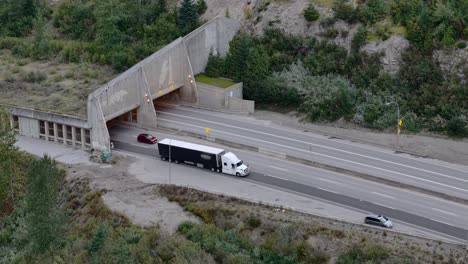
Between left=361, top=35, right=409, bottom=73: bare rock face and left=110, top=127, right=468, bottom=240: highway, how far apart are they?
16.5 m

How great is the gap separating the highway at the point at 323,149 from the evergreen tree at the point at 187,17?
12169 mm

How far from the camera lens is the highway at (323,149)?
154 feet

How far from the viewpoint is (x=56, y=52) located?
78.9 meters

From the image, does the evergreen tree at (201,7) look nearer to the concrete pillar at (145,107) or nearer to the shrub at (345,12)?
the shrub at (345,12)

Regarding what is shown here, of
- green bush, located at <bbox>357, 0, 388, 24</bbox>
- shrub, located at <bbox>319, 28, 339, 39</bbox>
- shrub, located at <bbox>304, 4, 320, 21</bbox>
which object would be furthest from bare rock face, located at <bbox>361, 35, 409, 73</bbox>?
shrub, located at <bbox>304, 4, 320, 21</bbox>

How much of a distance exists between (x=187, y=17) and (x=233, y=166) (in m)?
29.4

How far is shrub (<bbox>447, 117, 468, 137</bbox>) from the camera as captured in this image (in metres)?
53.7

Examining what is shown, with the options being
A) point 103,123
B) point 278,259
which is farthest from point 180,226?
point 103,123

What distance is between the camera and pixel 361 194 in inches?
1761

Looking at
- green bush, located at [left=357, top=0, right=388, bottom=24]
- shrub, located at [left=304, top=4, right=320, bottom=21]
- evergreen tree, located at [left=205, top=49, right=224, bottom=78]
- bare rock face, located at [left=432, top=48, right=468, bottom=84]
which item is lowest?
evergreen tree, located at [left=205, top=49, right=224, bottom=78]

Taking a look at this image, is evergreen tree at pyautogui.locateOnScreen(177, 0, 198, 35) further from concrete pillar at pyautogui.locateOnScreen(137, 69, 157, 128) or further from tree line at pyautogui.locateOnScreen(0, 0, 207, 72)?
concrete pillar at pyautogui.locateOnScreen(137, 69, 157, 128)

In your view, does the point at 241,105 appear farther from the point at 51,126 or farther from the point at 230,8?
the point at 51,126

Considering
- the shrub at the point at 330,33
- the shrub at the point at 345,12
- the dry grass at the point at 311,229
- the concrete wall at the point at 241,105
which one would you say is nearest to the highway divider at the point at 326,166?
the concrete wall at the point at 241,105

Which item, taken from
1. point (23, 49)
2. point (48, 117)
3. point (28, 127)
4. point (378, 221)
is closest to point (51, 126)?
point (48, 117)
